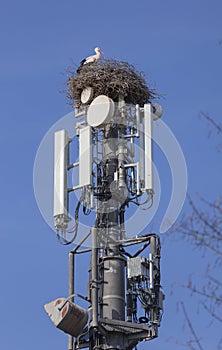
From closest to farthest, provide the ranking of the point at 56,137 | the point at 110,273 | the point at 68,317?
the point at 68,317 → the point at 110,273 → the point at 56,137

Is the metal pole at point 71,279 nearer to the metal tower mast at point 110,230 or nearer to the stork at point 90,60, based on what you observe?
the metal tower mast at point 110,230

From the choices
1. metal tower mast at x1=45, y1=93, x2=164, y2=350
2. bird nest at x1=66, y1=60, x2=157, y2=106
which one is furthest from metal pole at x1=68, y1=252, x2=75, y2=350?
bird nest at x1=66, y1=60, x2=157, y2=106

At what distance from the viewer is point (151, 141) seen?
2227 centimetres

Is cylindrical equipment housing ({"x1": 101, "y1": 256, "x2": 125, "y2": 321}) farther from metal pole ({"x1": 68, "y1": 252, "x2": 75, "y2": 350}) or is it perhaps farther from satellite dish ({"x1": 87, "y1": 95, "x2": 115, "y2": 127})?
satellite dish ({"x1": 87, "y1": 95, "x2": 115, "y2": 127})

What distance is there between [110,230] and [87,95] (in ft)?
11.0

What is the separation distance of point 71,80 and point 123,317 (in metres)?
5.88

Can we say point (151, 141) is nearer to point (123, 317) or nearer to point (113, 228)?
point (113, 228)

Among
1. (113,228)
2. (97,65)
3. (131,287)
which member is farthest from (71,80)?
(131,287)

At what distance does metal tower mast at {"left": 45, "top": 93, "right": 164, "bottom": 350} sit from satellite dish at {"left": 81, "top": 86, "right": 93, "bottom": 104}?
0.12 metres

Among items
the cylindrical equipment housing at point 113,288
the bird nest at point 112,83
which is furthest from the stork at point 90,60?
the cylindrical equipment housing at point 113,288

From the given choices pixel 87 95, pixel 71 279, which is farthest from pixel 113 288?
pixel 87 95

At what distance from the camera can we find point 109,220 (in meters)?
22.2

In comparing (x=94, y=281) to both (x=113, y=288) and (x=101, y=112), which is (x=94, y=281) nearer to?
(x=113, y=288)

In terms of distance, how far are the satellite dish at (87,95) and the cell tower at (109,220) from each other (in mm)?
22
